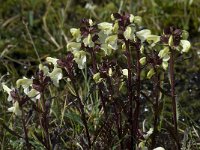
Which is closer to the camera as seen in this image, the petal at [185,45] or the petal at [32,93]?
the petal at [185,45]

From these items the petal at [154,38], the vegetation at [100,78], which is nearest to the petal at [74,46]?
the vegetation at [100,78]

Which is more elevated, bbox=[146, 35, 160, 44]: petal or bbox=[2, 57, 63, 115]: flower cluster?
bbox=[146, 35, 160, 44]: petal

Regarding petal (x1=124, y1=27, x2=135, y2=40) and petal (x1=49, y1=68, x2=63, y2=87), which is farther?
petal (x1=49, y1=68, x2=63, y2=87)

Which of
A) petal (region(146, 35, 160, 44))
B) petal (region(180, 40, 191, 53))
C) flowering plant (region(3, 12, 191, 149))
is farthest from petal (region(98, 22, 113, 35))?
petal (region(180, 40, 191, 53))

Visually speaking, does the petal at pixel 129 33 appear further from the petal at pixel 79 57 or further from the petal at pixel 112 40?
the petal at pixel 79 57

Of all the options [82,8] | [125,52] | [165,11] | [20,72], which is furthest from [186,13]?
[125,52]

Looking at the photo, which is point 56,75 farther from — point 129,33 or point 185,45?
point 185,45

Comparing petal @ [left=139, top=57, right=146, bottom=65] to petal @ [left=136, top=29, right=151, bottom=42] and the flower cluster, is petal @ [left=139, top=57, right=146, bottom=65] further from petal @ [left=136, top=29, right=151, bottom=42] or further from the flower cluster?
the flower cluster

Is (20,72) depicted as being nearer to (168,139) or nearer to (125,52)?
(168,139)

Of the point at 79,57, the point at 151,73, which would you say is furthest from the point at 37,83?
the point at 151,73
